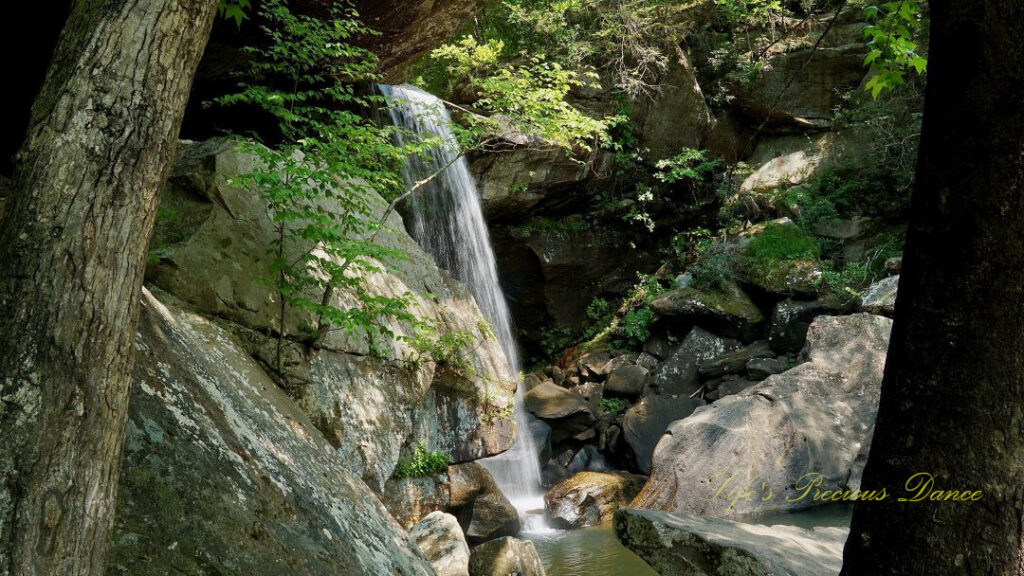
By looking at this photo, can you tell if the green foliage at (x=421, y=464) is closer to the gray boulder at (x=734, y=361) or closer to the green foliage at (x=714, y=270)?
the gray boulder at (x=734, y=361)

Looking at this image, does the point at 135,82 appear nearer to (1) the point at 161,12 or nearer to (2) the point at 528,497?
(1) the point at 161,12

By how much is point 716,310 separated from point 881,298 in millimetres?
2912

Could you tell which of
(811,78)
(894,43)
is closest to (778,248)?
(811,78)

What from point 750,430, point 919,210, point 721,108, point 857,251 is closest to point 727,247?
point 857,251

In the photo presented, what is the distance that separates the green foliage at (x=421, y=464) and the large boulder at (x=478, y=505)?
0.80ft

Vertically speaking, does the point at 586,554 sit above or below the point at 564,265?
below

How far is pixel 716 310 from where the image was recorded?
1237 cm

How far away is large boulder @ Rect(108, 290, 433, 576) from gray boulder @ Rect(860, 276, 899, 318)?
8.86 metres

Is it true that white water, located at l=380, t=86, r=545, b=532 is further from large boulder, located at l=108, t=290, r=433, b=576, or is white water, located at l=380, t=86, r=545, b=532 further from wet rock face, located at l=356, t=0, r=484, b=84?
large boulder, located at l=108, t=290, r=433, b=576

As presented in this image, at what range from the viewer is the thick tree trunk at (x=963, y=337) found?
174 centimetres

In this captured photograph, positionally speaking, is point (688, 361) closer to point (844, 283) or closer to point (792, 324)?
point (792, 324)

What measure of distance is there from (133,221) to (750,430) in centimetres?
784

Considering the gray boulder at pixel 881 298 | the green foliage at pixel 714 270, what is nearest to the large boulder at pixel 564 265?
the green foliage at pixel 714 270

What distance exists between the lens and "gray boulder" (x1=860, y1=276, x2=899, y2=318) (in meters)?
9.91
